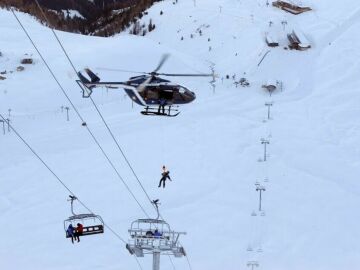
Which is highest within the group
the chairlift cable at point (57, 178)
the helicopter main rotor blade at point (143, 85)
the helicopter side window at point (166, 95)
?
the helicopter main rotor blade at point (143, 85)

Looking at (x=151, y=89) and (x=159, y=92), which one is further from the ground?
(x=151, y=89)

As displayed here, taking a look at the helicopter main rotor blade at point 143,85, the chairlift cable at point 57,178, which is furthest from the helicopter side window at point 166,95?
the chairlift cable at point 57,178

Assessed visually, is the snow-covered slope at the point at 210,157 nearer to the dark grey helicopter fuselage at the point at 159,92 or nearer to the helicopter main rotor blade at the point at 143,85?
the dark grey helicopter fuselage at the point at 159,92

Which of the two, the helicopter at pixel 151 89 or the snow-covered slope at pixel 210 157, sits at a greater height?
the helicopter at pixel 151 89

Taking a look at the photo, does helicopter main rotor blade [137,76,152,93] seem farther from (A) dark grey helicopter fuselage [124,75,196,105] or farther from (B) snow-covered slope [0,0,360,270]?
(B) snow-covered slope [0,0,360,270]

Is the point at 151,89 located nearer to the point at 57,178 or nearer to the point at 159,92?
the point at 159,92

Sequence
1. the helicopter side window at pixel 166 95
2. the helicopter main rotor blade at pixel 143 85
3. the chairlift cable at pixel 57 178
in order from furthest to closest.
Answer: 1. the chairlift cable at pixel 57 178
2. the helicopter side window at pixel 166 95
3. the helicopter main rotor blade at pixel 143 85

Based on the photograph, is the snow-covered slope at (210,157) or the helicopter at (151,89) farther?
the snow-covered slope at (210,157)

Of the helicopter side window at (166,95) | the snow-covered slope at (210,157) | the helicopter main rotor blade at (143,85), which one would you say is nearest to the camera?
the helicopter main rotor blade at (143,85)

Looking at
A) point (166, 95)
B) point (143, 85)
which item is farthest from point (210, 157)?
point (143, 85)
